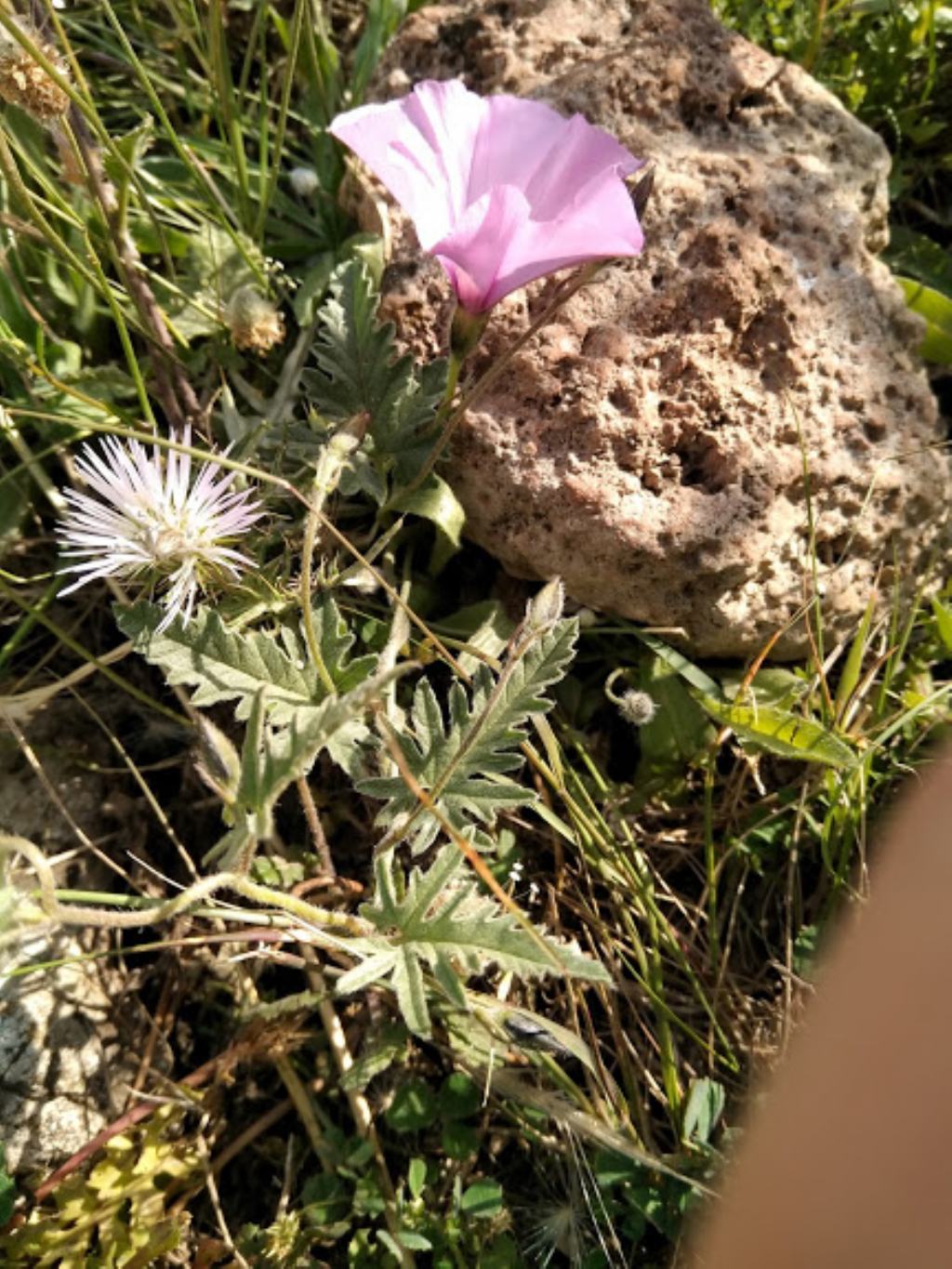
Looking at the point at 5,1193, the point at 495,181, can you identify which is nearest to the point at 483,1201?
the point at 5,1193

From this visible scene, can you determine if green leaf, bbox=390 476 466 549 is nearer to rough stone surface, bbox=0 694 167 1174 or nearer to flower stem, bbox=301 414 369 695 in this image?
flower stem, bbox=301 414 369 695

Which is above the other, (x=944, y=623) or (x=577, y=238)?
(x=577, y=238)

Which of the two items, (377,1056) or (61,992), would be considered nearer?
(377,1056)

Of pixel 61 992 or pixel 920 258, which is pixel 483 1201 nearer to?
pixel 61 992

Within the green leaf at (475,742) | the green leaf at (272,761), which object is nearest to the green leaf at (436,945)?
the green leaf at (475,742)

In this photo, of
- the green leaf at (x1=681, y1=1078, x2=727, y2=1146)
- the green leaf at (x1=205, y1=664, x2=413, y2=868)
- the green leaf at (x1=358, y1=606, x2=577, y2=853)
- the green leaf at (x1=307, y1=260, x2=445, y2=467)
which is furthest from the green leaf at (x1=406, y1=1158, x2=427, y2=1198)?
the green leaf at (x1=307, y1=260, x2=445, y2=467)

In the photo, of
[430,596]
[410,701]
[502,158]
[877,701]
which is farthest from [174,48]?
[877,701]
